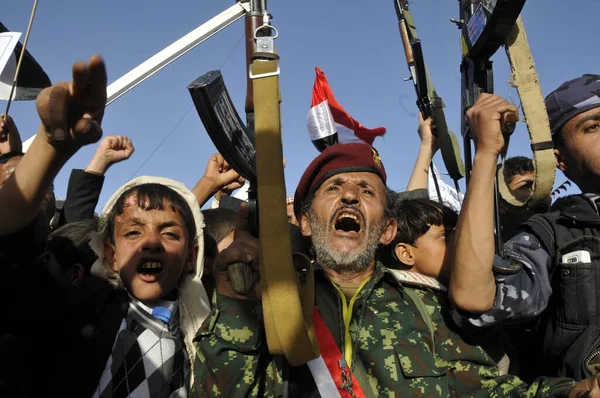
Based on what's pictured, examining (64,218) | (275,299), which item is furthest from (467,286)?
(64,218)

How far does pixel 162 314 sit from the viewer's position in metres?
2.39

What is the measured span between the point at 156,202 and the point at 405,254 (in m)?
1.28

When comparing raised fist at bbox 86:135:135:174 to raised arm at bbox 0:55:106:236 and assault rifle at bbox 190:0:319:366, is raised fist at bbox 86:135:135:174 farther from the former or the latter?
assault rifle at bbox 190:0:319:366

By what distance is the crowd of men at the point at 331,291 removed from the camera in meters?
2.00

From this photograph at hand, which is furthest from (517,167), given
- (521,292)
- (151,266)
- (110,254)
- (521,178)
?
(110,254)

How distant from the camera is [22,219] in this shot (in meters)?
1.77

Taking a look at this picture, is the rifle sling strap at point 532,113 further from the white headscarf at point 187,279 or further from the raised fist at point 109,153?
the raised fist at point 109,153

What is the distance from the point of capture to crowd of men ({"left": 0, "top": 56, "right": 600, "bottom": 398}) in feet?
6.56

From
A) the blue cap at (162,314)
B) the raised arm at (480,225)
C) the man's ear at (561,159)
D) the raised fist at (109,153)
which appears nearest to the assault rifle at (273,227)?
the raised arm at (480,225)

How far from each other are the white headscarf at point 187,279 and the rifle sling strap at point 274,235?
808 mm

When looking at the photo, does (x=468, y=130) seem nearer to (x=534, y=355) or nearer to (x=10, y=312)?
(x=534, y=355)

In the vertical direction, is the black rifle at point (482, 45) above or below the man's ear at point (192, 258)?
above

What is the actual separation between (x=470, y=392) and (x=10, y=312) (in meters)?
1.76

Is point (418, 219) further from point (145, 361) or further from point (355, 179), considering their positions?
point (145, 361)
